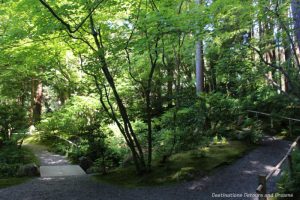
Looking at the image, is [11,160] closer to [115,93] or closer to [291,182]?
[115,93]

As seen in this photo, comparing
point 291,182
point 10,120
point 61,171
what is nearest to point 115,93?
point 61,171

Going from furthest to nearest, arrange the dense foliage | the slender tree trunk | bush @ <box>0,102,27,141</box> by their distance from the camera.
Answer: bush @ <box>0,102,27,141</box>, the slender tree trunk, the dense foliage

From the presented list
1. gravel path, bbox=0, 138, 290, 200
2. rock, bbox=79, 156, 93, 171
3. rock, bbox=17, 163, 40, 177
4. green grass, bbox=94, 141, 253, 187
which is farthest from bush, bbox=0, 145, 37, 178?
green grass, bbox=94, 141, 253, 187

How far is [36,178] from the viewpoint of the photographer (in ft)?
25.7

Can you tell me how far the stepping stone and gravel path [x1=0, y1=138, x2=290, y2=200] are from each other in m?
0.61

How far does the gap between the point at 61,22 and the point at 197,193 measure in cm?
454

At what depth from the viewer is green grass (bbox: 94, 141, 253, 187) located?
7.07 meters

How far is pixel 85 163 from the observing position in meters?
9.56

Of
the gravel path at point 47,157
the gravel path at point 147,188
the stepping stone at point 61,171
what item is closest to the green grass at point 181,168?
the gravel path at point 147,188

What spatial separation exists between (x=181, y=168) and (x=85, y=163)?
365 cm

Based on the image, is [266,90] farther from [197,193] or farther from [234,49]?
[197,193]

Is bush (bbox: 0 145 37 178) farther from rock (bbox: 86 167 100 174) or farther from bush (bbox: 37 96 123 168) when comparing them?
rock (bbox: 86 167 100 174)

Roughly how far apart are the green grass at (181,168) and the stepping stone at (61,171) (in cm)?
108

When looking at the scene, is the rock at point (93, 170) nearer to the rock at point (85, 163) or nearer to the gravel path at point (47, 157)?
the rock at point (85, 163)
